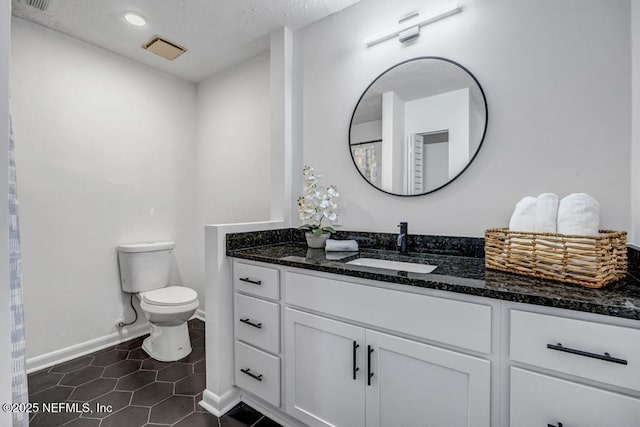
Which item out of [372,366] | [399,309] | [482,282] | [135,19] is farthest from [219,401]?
[135,19]

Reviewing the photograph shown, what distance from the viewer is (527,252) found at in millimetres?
1081

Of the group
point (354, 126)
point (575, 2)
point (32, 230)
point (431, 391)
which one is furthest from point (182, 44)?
point (431, 391)

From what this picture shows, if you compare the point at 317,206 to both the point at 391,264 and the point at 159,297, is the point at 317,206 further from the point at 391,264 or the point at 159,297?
the point at 159,297

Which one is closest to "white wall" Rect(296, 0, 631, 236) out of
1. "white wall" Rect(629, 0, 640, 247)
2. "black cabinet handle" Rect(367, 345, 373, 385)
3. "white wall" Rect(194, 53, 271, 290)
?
"white wall" Rect(629, 0, 640, 247)

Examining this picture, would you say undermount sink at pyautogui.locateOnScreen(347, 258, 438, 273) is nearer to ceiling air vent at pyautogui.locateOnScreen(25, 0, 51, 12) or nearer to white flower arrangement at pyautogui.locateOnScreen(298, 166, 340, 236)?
white flower arrangement at pyautogui.locateOnScreen(298, 166, 340, 236)

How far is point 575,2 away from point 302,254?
1.68 m

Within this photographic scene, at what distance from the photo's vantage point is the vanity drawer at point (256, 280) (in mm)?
1501

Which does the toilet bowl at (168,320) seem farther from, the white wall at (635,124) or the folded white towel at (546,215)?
the white wall at (635,124)

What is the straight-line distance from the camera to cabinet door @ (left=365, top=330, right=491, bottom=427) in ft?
3.24

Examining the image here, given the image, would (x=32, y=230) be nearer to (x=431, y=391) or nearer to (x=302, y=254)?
(x=302, y=254)

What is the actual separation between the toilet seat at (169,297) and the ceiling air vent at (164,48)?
187 cm

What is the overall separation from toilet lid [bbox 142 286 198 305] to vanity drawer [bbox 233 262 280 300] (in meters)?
0.68

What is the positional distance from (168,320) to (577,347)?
2.18 metres

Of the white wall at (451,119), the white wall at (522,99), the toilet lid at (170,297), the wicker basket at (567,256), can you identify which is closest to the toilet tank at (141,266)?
the toilet lid at (170,297)
